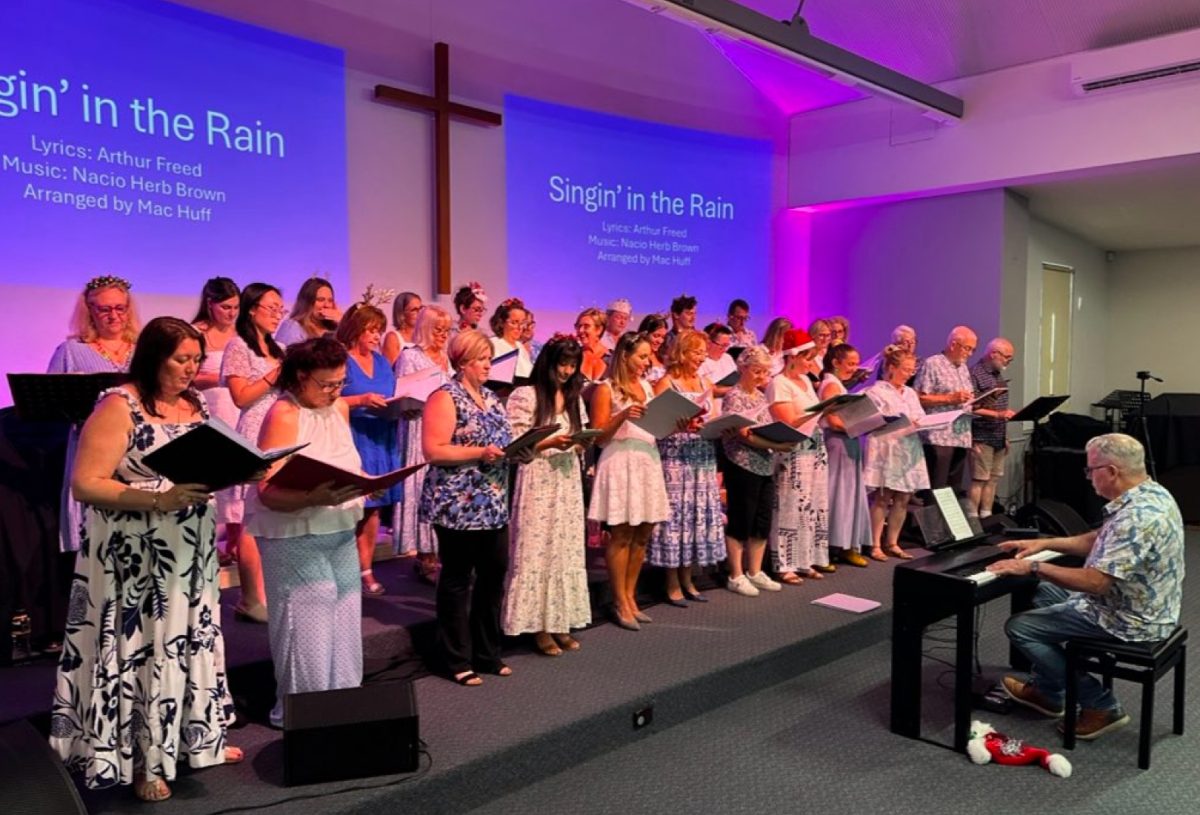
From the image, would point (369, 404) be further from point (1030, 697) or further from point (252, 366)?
point (1030, 697)

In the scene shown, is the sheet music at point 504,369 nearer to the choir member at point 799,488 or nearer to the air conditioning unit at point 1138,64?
the choir member at point 799,488

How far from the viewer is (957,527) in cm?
370

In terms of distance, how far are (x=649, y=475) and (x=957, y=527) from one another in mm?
1270

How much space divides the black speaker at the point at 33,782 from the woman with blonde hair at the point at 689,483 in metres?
2.73

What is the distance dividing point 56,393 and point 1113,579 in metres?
3.50

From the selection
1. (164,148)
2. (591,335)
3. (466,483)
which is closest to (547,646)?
(466,483)

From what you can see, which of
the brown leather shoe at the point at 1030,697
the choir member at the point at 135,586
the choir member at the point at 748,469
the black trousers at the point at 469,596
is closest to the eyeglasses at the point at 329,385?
the choir member at the point at 135,586

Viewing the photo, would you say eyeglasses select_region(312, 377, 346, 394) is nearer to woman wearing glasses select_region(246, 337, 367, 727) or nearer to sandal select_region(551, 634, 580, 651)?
woman wearing glasses select_region(246, 337, 367, 727)

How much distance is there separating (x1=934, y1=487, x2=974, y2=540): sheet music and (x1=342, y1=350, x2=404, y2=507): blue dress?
2290 millimetres

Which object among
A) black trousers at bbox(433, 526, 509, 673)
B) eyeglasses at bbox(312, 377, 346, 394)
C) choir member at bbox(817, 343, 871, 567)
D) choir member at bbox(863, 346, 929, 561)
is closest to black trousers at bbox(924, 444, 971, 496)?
choir member at bbox(863, 346, 929, 561)

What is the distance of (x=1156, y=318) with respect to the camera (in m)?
10.3

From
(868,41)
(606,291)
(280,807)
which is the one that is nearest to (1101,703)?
(280,807)

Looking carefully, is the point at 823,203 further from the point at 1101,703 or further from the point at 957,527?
the point at 1101,703

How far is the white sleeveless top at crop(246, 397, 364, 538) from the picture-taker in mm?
2662
